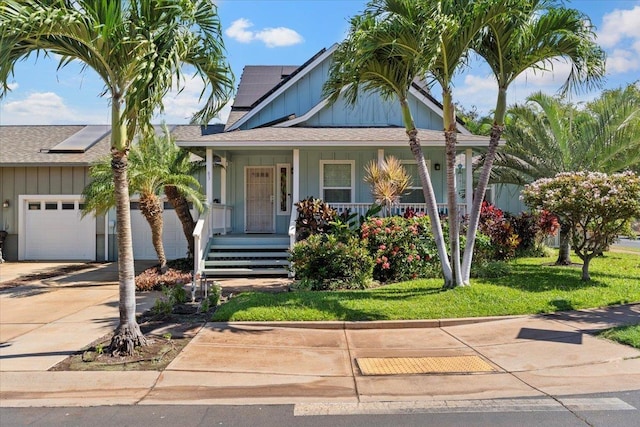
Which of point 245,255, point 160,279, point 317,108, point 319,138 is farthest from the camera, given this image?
point 317,108

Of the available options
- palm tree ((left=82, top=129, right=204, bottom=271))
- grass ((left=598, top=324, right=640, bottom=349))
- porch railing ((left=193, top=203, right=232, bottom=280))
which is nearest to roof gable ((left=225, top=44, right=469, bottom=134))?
porch railing ((left=193, top=203, right=232, bottom=280))

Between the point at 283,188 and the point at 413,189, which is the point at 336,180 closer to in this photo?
the point at 283,188

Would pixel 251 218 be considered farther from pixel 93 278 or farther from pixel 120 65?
pixel 120 65

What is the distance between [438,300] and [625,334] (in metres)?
3.04

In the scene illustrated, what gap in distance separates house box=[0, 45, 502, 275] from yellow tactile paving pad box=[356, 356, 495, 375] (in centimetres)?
620

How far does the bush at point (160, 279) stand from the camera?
37.7 feet

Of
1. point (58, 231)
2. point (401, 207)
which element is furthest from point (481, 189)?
point (58, 231)

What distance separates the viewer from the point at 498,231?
44.0 ft

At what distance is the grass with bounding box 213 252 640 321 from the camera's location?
27.1 ft

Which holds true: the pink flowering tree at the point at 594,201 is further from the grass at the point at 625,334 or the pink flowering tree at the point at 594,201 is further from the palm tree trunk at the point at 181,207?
the palm tree trunk at the point at 181,207

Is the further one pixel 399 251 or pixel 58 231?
pixel 58 231

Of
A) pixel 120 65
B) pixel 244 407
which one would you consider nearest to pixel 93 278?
pixel 120 65

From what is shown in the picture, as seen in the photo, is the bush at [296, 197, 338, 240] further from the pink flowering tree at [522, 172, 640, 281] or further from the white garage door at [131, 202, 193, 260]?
the white garage door at [131, 202, 193, 260]

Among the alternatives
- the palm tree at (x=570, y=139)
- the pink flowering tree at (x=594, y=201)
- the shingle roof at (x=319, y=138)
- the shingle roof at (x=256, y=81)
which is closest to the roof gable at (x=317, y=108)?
the shingle roof at (x=319, y=138)
